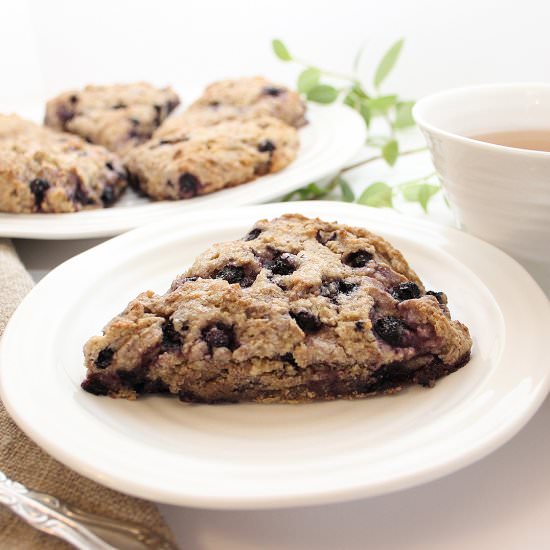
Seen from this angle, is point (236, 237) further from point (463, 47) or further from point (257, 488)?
point (463, 47)

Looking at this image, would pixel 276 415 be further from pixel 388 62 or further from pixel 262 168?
pixel 388 62

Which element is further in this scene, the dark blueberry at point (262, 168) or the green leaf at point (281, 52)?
the green leaf at point (281, 52)

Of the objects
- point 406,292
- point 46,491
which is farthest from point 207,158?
point 46,491

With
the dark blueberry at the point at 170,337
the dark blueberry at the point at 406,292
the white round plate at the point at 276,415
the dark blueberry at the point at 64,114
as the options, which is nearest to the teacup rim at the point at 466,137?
the white round plate at the point at 276,415

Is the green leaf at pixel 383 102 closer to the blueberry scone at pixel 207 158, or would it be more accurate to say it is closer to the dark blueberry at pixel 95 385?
the blueberry scone at pixel 207 158

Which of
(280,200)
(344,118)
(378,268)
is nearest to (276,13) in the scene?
(344,118)

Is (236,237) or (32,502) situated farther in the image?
(236,237)
